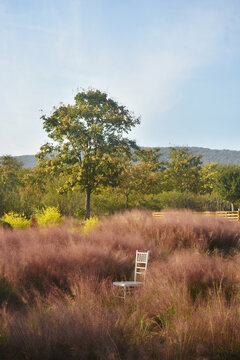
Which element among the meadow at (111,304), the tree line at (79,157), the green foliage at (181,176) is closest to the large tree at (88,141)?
the tree line at (79,157)

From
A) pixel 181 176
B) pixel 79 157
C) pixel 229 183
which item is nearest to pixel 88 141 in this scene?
pixel 79 157

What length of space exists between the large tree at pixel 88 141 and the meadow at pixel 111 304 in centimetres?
895

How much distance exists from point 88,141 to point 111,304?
1552 centimetres

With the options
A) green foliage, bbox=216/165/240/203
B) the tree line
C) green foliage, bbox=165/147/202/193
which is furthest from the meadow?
green foliage, bbox=165/147/202/193

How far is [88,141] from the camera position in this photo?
66.3 feet

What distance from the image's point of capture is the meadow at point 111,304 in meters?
3.57

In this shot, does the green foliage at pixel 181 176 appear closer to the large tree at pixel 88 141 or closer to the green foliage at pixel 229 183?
the green foliage at pixel 229 183

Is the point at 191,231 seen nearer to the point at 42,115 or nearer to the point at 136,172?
the point at 42,115

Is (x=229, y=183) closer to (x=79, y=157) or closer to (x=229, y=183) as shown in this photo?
(x=229, y=183)

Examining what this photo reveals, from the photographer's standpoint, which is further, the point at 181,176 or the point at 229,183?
the point at 181,176

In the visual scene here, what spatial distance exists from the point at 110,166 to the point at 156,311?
14.5 m

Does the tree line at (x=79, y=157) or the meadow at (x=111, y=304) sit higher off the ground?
the tree line at (x=79, y=157)

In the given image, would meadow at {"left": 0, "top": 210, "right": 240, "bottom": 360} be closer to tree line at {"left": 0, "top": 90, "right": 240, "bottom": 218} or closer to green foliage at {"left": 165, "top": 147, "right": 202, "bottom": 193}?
tree line at {"left": 0, "top": 90, "right": 240, "bottom": 218}

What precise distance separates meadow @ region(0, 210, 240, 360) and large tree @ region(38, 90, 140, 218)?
29.4 ft
